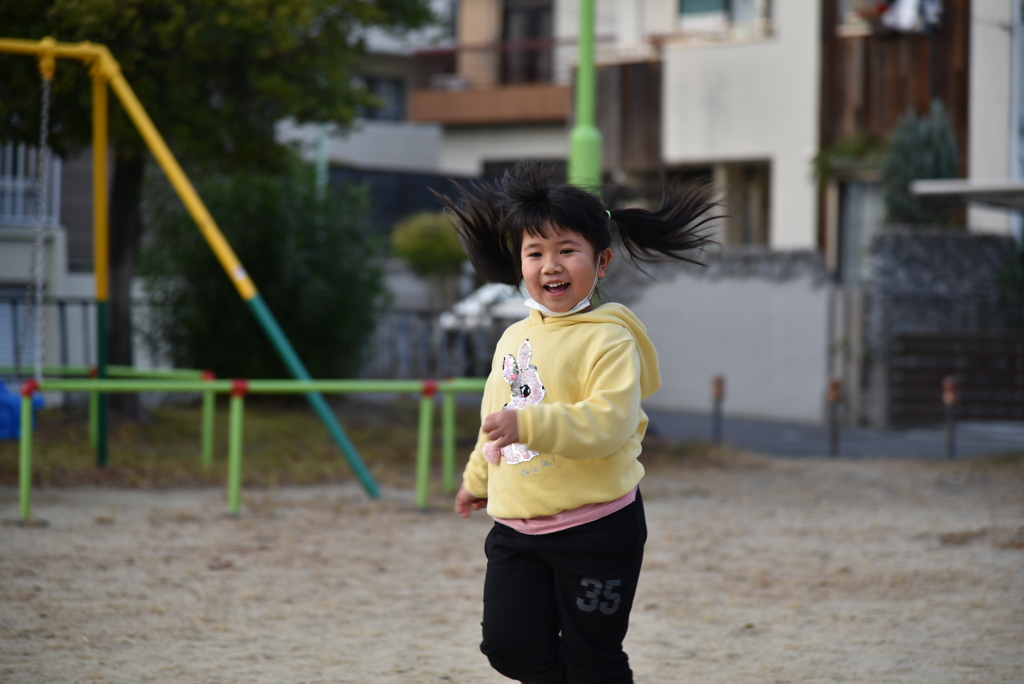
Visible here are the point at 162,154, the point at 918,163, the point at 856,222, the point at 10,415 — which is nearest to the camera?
the point at 10,415

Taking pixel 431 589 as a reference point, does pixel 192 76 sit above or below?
above

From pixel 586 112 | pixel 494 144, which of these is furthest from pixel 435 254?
pixel 586 112

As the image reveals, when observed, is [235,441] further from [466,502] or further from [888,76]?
[888,76]

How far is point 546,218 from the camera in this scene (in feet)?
9.82

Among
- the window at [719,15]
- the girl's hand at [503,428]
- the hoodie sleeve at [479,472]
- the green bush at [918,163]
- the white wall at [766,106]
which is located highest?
the window at [719,15]

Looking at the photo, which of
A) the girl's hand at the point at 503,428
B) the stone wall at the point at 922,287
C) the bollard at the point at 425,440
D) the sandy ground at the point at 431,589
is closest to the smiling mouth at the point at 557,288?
the girl's hand at the point at 503,428

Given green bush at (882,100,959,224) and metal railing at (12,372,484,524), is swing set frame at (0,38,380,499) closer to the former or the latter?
metal railing at (12,372,484,524)

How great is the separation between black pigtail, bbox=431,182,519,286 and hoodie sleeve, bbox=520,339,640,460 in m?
0.57

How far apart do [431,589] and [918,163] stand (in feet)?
34.2

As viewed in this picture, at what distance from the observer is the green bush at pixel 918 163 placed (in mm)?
13859

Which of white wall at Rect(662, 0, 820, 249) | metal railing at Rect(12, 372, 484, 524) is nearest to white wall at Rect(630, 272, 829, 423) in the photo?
white wall at Rect(662, 0, 820, 249)

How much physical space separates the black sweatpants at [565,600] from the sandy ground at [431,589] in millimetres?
1123

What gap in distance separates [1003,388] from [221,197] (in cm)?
880

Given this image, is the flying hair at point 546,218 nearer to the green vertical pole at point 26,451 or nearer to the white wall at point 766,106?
the green vertical pole at point 26,451
